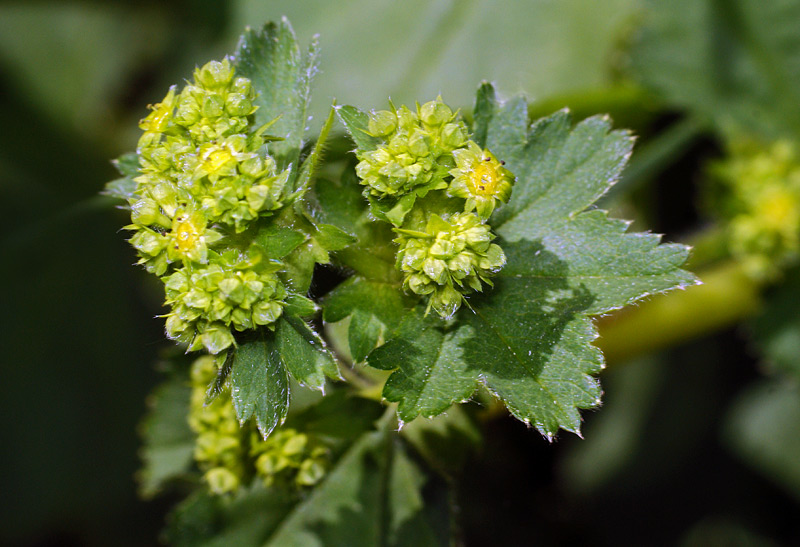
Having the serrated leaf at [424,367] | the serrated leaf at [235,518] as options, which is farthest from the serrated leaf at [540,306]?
the serrated leaf at [235,518]

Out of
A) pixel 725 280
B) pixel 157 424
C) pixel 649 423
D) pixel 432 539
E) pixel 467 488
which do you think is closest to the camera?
pixel 432 539

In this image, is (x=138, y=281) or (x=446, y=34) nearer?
(x=446, y=34)

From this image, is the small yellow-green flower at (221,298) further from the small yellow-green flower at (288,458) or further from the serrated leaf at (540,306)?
the small yellow-green flower at (288,458)

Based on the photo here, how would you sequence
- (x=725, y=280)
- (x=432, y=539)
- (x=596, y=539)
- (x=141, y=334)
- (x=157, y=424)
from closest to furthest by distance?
1. (x=432, y=539)
2. (x=157, y=424)
3. (x=725, y=280)
4. (x=596, y=539)
5. (x=141, y=334)

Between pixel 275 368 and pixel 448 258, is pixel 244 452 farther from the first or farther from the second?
pixel 448 258

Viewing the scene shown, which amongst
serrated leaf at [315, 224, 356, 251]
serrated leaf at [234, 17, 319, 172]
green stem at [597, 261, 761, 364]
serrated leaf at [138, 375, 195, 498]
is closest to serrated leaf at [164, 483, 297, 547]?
serrated leaf at [138, 375, 195, 498]

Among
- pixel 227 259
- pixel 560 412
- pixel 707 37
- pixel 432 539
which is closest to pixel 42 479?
→ pixel 432 539

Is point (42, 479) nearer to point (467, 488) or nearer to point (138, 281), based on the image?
point (138, 281)
